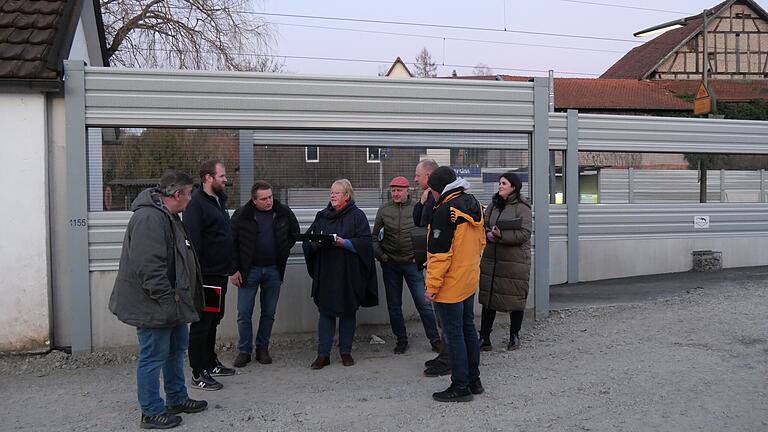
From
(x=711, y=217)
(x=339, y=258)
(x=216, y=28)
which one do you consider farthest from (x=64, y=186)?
(x=216, y=28)

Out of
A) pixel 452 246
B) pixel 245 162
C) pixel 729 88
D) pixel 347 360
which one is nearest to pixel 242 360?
pixel 347 360

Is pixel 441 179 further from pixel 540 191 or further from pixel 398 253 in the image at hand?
pixel 540 191

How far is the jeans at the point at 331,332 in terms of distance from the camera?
6566mm

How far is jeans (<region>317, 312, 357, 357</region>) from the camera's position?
259 inches

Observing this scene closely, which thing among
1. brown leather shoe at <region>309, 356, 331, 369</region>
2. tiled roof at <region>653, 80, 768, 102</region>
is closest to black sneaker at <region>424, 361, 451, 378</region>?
brown leather shoe at <region>309, 356, 331, 369</region>

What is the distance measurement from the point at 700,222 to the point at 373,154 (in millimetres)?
7514

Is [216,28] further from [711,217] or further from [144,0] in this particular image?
[711,217]

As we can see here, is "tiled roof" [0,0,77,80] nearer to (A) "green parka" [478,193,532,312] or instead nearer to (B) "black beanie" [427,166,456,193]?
(B) "black beanie" [427,166,456,193]

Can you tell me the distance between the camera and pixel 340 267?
6520mm

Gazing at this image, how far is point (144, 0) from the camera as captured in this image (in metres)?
19.7

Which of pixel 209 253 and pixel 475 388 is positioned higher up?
pixel 209 253

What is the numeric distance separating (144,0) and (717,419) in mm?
18776

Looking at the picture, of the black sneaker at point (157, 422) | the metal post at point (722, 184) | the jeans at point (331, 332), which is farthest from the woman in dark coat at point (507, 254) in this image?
the metal post at point (722, 184)

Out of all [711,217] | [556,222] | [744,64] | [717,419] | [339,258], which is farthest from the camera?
[744,64]
